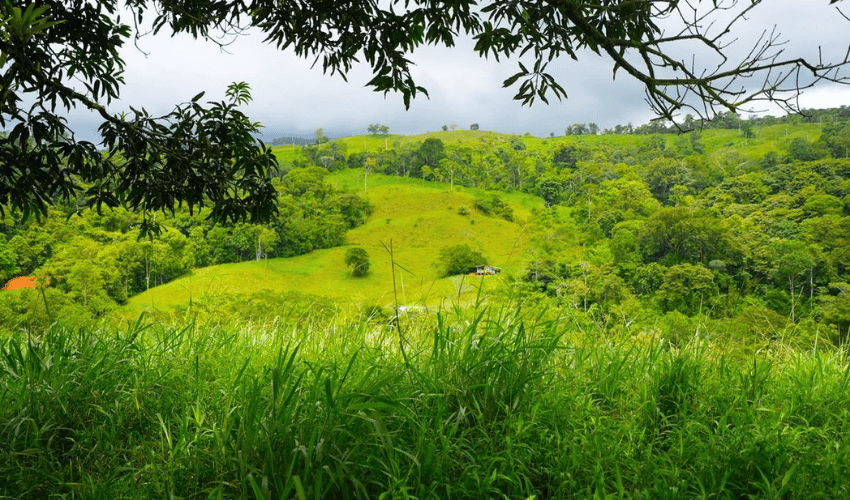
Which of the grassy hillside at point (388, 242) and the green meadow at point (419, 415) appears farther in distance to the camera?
the grassy hillside at point (388, 242)

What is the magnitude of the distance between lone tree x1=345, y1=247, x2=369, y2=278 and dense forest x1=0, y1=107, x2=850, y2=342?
11.8ft

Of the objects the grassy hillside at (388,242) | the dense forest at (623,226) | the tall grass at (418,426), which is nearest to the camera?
the tall grass at (418,426)

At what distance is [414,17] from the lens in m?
2.13

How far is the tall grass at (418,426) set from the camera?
4.15ft

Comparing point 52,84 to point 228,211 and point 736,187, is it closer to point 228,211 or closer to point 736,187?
point 228,211

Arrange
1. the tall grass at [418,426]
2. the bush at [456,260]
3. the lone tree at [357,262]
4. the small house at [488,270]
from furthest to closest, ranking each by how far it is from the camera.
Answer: the lone tree at [357,262]
the bush at [456,260]
the small house at [488,270]
the tall grass at [418,426]

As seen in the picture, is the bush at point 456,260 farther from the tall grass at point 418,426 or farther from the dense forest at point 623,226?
the tall grass at point 418,426

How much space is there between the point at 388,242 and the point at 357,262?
7103 mm

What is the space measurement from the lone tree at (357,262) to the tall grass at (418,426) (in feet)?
93.9

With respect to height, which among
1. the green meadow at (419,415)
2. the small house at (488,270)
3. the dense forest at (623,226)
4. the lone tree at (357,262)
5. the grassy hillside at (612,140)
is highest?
the grassy hillside at (612,140)

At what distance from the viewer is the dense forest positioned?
2317cm

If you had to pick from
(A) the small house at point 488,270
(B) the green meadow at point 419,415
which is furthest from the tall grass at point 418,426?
(A) the small house at point 488,270

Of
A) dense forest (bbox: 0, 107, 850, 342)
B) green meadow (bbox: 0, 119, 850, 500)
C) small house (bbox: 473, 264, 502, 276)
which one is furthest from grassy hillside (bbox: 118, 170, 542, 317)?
green meadow (bbox: 0, 119, 850, 500)

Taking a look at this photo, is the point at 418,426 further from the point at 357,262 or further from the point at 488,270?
the point at 357,262
